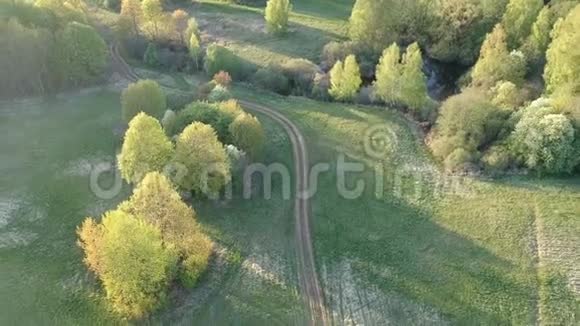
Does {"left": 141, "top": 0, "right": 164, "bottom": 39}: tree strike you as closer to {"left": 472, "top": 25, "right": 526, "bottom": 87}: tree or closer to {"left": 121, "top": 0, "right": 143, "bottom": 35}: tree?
{"left": 121, "top": 0, "right": 143, "bottom": 35}: tree

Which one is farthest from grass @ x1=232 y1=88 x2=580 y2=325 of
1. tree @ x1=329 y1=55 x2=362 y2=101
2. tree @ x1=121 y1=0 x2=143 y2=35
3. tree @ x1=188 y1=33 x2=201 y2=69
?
tree @ x1=121 y1=0 x2=143 y2=35

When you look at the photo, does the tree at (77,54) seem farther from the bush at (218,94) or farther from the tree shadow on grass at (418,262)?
the tree shadow on grass at (418,262)

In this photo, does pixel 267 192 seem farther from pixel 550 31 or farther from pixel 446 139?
pixel 550 31

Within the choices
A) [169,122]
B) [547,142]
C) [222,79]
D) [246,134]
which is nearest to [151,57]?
[222,79]

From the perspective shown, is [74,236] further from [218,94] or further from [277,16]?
[277,16]

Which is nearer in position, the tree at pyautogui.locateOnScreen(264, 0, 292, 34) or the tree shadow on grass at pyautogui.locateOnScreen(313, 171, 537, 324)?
the tree shadow on grass at pyautogui.locateOnScreen(313, 171, 537, 324)

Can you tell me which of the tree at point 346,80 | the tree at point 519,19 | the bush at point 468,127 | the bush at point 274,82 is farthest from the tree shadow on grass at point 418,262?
the tree at point 519,19

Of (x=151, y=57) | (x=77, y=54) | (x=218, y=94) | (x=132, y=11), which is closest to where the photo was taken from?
(x=218, y=94)
